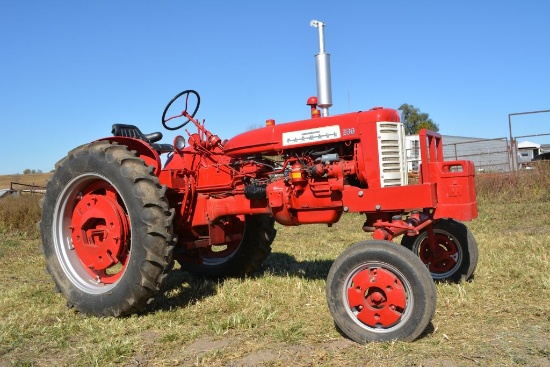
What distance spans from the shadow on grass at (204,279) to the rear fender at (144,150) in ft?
3.98

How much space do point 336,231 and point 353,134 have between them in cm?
555

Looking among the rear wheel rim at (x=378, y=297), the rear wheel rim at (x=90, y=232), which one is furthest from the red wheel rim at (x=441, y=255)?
the rear wheel rim at (x=90, y=232)

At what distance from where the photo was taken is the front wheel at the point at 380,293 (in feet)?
11.2

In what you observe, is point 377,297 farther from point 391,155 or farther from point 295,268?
point 295,268

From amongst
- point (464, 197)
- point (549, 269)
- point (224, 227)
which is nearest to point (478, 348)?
Answer: point (464, 197)

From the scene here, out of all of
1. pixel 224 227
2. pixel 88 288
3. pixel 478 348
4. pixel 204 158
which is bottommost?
pixel 478 348

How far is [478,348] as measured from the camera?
129 inches

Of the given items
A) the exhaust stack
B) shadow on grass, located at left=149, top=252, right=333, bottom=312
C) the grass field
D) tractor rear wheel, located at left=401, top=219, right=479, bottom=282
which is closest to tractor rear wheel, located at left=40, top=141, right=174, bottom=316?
the grass field

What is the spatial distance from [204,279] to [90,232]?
1.50 meters

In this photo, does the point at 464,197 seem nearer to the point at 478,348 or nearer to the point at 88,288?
the point at 478,348

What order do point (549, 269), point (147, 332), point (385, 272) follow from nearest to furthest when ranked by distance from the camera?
point (385, 272) < point (147, 332) < point (549, 269)

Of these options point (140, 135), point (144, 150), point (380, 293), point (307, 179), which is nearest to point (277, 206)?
point (307, 179)

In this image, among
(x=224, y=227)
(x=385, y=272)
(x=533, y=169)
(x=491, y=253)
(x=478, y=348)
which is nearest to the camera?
(x=478, y=348)

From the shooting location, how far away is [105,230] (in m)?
4.73
